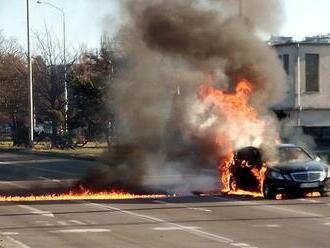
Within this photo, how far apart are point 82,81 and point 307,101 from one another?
42.2 ft

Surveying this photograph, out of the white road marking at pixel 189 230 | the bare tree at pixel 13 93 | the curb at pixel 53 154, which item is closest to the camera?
the white road marking at pixel 189 230

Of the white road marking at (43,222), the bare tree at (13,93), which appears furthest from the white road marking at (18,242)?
the bare tree at (13,93)

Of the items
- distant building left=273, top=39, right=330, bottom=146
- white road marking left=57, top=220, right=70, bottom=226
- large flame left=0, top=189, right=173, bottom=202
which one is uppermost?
distant building left=273, top=39, right=330, bottom=146

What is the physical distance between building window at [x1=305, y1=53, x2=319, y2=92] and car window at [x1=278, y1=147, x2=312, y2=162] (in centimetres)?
2381

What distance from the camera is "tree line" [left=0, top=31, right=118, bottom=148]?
4722 cm

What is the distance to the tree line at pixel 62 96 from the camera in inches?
1859

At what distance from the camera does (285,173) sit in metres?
20.0

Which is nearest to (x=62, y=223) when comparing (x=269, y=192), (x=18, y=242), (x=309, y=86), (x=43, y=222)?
(x=43, y=222)

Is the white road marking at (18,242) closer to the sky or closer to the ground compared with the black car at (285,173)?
closer to the ground

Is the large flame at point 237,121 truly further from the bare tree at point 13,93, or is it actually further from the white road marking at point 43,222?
the bare tree at point 13,93

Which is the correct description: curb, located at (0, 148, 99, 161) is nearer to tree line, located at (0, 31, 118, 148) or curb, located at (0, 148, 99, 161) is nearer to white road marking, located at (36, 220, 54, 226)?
tree line, located at (0, 31, 118, 148)

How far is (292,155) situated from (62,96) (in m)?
41.1

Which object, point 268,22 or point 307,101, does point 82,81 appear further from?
point 268,22

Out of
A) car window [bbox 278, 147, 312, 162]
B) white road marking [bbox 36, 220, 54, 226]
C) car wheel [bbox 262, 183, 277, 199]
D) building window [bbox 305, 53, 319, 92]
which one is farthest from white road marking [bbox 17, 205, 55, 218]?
building window [bbox 305, 53, 319, 92]
